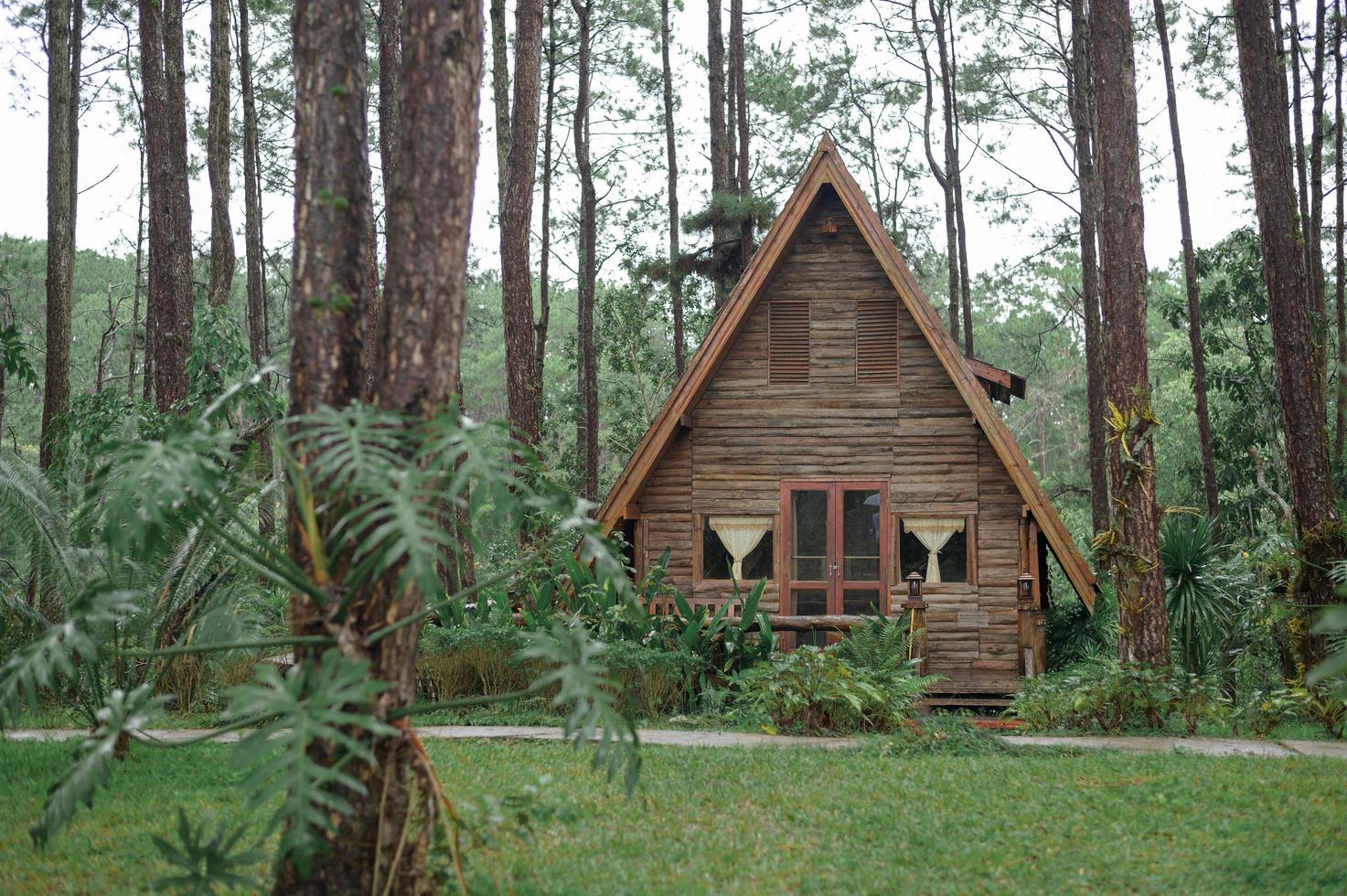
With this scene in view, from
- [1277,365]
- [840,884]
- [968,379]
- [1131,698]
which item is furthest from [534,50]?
[840,884]

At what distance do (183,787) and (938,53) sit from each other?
1178 inches

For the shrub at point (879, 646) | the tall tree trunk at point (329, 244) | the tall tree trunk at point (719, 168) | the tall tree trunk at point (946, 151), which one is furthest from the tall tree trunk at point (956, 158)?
the tall tree trunk at point (329, 244)

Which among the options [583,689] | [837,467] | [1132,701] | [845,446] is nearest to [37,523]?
[583,689]

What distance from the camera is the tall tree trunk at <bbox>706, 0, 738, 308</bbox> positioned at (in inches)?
880

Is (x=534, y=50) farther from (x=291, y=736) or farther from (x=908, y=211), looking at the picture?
(x=908, y=211)

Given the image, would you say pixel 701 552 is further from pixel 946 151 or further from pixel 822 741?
pixel 946 151

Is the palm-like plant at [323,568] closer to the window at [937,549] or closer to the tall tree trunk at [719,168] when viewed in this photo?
the window at [937,549]

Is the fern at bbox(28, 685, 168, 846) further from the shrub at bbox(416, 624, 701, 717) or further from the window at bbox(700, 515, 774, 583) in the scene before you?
the window at bbox(700, 515, 774, 583)

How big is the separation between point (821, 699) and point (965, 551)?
5632mm

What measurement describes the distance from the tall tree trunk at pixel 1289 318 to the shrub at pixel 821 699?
440 centimetres

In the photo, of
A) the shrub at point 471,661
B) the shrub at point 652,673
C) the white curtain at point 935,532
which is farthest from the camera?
the white curtain at point 935,532

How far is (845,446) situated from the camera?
15.2m

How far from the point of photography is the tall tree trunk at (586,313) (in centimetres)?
2714

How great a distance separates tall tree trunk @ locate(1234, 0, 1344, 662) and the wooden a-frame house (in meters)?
3.21
